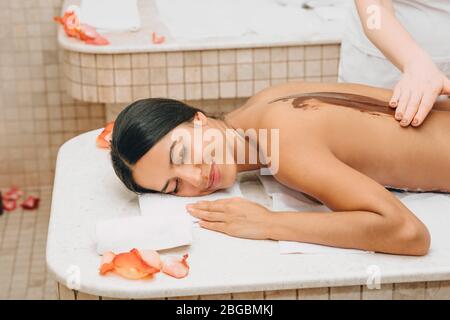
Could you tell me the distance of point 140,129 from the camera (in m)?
2.06

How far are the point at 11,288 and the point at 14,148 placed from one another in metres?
1.00

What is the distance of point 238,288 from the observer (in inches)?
70.4

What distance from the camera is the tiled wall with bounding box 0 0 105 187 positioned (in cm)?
372

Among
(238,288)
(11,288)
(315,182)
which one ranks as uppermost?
(315,182)

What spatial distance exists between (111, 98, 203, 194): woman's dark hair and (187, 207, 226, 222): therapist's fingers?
156 millimetres

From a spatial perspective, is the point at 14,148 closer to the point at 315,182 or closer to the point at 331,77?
the point at 331,77

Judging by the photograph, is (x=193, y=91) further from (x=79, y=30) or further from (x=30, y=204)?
(x=30, y=204)

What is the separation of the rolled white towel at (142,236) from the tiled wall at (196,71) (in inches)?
50.6

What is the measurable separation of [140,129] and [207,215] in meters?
0.28

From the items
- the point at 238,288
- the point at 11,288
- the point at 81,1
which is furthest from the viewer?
the point at 81,1

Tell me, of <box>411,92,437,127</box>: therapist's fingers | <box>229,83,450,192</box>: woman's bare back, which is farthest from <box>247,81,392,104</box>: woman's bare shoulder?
<box>411,92,437,127</box>: therapist's fingers

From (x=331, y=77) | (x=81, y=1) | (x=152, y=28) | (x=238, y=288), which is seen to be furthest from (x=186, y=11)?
(x=238, y=288)

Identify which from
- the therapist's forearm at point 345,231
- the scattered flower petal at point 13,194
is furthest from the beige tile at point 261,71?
the scattered flower petal at point 13,194

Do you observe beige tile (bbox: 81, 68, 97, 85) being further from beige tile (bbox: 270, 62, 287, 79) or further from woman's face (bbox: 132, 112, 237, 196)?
woman's face (bbox: 132, 112, 237, 196)
